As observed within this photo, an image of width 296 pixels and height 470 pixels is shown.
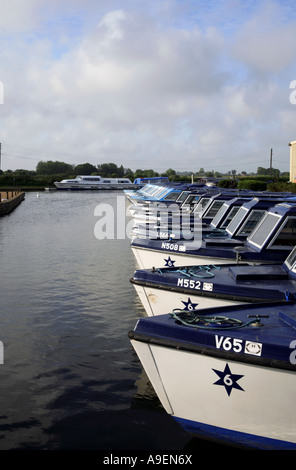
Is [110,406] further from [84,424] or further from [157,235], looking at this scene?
[157,235]

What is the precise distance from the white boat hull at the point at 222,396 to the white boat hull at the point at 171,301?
2537 millimetres

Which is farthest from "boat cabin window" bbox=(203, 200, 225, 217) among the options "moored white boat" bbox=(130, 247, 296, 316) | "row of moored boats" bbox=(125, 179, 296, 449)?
"row of moored boats" bbox=(125, 179, 296, 449)

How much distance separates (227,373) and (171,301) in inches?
152

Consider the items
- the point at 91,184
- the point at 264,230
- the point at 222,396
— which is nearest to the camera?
the point at 222,396

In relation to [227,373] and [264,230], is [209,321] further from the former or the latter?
[264,230]

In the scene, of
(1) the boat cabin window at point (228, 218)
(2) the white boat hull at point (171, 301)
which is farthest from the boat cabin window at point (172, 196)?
(2) the white boat hull at point (171, 301)

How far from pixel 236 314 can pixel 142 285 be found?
3404mm

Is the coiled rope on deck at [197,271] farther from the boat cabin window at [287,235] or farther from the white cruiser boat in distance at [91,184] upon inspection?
the white cruiser boat in distance at [91,184]

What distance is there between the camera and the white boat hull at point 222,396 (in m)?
6.65

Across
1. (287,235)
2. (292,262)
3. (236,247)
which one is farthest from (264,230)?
(292,262)

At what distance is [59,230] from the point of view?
35.0m

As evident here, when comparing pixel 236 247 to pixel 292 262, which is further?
pixel 236 247

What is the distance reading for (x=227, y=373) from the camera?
22.6 ft

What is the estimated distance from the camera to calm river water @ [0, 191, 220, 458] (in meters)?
7.94
